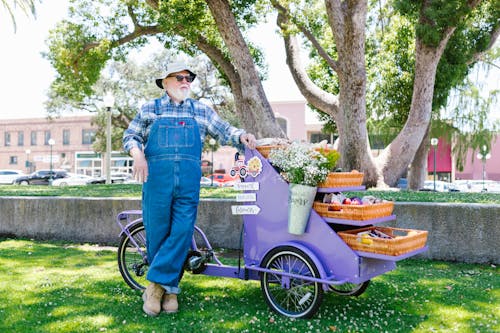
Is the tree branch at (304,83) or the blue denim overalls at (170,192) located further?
the tree branch at (304,83)

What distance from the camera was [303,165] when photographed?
392 cm

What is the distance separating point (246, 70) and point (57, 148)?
54.3m

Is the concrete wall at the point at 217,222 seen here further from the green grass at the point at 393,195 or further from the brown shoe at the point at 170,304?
the brown shoe at the point at 170,304

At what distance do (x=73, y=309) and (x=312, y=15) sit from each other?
42.6ft

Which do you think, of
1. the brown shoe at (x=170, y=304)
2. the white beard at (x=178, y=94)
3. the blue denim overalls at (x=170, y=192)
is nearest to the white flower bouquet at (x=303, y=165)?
the blue denim overalls at (x=170, y=192)

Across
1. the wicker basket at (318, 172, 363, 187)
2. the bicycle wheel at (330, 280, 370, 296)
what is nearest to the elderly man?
the wicker basket at (318, 172, 363, 187)

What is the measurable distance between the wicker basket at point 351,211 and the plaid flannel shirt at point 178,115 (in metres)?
0.97

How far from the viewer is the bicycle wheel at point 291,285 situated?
390cm

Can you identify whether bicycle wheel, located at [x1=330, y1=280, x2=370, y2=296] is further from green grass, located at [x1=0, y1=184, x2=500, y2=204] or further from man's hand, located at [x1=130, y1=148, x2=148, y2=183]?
green grass, located at [x1=0, y1=184, x2=500, y2=204]

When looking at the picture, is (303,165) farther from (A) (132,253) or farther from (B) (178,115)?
(A) (132,253)

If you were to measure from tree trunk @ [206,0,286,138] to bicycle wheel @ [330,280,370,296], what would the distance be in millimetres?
7054

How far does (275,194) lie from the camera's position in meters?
4.14

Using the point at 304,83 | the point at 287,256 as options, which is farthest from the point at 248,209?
the point at 304,83

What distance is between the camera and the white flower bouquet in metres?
3.89
